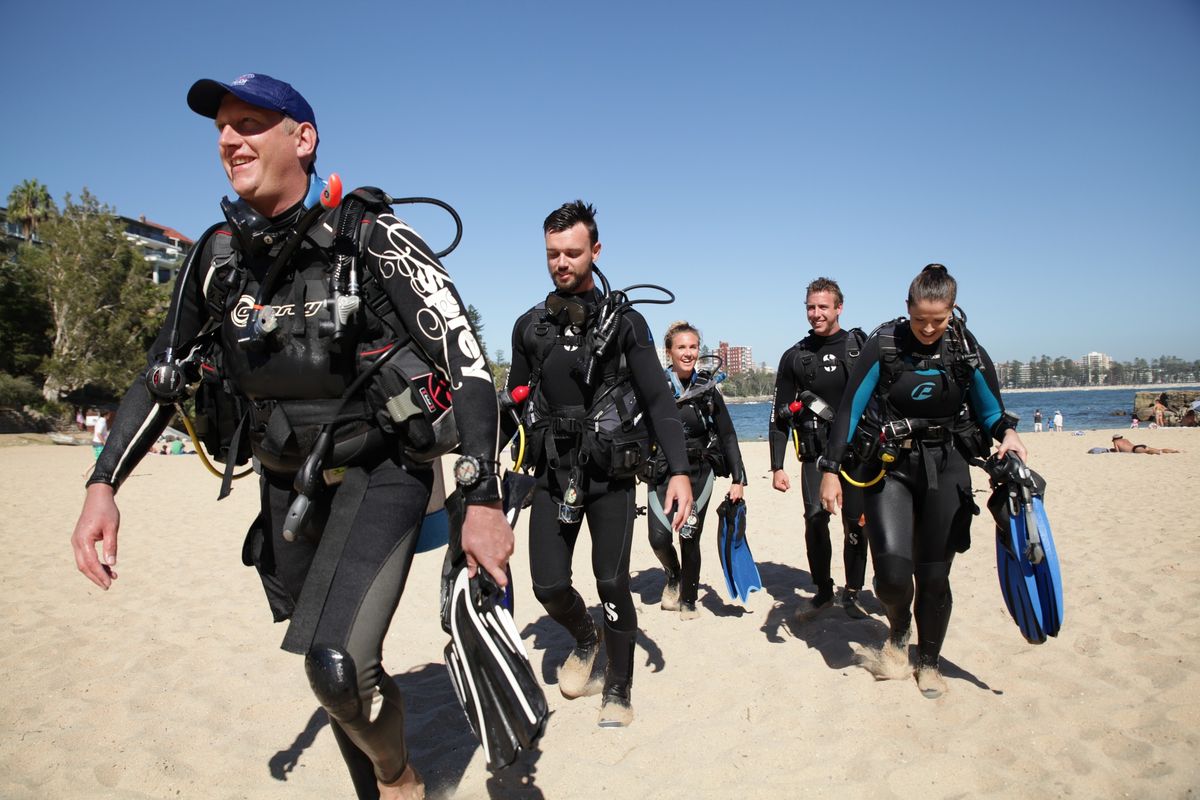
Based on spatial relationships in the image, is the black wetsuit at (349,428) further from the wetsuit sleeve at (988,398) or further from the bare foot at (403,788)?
the wetsuit sleeve at (988,398)

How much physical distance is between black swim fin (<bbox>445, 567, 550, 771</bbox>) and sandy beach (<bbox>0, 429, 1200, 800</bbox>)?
1.22m

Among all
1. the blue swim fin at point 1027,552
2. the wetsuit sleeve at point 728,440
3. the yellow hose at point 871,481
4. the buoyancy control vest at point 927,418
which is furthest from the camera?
the wetsuit sleeve at point 728,440

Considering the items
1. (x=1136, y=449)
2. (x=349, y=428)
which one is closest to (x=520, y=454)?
(x=349, y=428)

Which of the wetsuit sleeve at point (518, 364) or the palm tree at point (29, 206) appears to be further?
the palm tree at point (29, 206)

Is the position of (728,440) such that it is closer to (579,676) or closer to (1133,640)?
(579,676)

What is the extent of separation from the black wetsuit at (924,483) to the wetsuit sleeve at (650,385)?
1.08 metres

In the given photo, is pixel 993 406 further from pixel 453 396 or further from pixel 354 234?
pixel 354 234

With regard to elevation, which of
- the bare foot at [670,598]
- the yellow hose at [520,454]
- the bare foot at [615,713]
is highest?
the yellow hose at [520,454]

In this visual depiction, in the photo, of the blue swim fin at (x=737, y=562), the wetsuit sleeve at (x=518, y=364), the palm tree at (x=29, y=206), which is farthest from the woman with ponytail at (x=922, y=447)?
the palm tree at (x=29, y=206)

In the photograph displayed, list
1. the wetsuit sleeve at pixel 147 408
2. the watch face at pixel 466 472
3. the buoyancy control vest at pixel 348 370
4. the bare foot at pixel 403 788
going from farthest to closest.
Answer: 1. the bare foot at pixel 403 788
2. the wetsuit sleeve at pixel 147 408
3. the buoyancy control vest at pixel 348 370
4. the watch face at pixel 466 472

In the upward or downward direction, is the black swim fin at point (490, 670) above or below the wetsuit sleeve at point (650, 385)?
below

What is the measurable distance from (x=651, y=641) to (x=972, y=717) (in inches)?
84.3

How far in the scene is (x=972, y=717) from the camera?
381 cm

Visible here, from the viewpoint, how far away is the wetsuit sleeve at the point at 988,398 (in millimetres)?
4117
